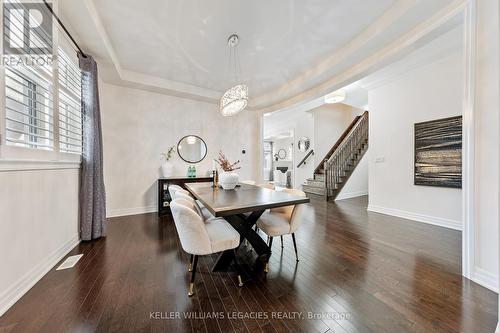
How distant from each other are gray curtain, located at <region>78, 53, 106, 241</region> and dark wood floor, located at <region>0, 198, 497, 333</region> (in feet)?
0.95

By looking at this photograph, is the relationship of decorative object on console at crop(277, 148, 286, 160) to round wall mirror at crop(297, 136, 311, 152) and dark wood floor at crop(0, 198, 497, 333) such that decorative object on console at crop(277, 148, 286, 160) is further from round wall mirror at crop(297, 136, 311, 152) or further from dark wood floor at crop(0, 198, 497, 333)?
dark wood floor at crop(0, 198, 497, 333)

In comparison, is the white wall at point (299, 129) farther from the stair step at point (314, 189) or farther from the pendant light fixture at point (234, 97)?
the pendant light fixture at point (234, 97)

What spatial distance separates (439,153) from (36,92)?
5.69 metres

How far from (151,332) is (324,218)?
131 inches

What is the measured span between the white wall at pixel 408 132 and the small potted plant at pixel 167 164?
4726 mm

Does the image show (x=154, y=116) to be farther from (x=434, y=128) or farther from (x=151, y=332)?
(x=434, y=128)

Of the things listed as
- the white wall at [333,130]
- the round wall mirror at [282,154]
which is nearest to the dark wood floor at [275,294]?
the white wall at [333,130]

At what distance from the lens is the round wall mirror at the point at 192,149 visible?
461cm

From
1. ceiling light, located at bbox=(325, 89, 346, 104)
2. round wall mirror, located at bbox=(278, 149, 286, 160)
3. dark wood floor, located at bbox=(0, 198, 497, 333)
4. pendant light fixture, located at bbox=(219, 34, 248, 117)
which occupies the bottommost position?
dark wood floor, located at bbox=(0, 198, 497, 333)

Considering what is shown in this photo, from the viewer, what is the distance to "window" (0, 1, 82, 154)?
1536mm

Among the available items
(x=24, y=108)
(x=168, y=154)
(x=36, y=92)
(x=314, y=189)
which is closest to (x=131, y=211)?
(x=168, y=154)

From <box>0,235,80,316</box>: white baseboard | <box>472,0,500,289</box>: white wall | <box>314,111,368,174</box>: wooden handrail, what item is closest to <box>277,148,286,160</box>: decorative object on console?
<box>314,111,368,174</box>: wooden handrail

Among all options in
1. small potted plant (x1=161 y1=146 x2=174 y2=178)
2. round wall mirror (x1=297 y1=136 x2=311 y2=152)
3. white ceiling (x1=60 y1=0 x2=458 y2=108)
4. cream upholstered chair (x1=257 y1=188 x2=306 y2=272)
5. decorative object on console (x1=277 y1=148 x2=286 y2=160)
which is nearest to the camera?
cream upholstered chair (x1=257 y1=188 x2=306 y2=272)

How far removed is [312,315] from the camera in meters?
1.36
